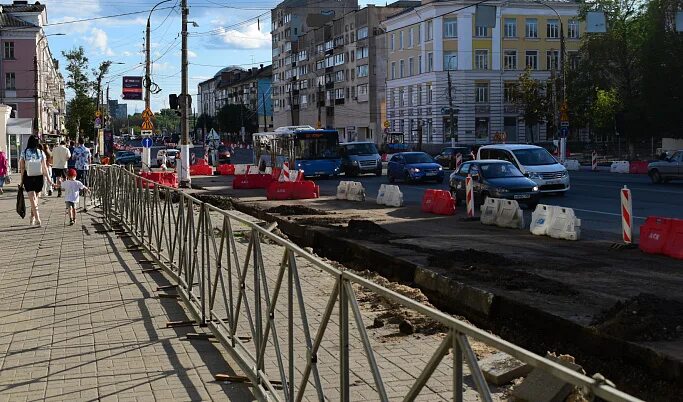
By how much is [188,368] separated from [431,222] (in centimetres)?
1495

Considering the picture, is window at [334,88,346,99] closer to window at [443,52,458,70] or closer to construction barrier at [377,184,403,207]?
window at [443,52,458,70]

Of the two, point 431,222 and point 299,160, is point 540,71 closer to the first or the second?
point 299,160

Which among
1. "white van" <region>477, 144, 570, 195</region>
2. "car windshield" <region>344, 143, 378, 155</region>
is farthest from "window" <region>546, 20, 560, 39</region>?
"white van" <region>477, 144, 570, 195</region>

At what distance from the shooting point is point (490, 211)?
66.9ft

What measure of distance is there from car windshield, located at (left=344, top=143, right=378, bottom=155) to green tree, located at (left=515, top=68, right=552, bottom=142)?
2899 centimetres

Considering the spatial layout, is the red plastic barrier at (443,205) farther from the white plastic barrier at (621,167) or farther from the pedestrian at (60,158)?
the white plastic barrier at (621,167)

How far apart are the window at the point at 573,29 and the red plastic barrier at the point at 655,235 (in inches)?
2897

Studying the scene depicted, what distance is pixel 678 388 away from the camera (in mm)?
7234

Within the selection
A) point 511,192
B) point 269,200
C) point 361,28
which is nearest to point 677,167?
point 511,192

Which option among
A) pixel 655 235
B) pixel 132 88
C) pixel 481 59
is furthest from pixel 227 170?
pixel 655 235

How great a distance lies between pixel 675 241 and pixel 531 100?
61626 millimetres

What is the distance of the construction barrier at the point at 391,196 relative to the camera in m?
26.6

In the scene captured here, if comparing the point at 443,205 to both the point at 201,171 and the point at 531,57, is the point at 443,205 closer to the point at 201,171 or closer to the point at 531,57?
the point at 201,171

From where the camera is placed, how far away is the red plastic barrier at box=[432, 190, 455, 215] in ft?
76.9
